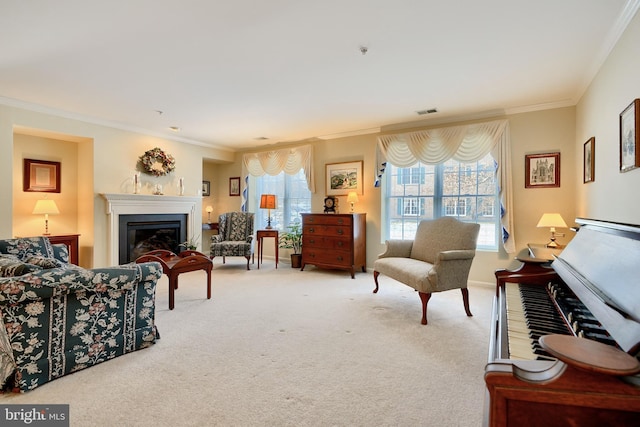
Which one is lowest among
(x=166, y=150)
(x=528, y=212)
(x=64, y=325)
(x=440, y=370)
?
(x=440, y=370)

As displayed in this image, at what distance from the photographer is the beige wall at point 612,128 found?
2.07 meters

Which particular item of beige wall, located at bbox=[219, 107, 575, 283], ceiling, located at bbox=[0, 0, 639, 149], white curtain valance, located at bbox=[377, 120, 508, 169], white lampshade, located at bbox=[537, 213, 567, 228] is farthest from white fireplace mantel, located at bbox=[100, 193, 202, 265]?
white lampshade, located at bbox=[537, 213, 567, 228]

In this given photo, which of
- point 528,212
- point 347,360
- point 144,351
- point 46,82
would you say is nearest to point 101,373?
point 144,351

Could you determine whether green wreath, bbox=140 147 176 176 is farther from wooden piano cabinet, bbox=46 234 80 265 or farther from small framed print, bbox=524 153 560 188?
small framed print, bbox=524 153 560 188

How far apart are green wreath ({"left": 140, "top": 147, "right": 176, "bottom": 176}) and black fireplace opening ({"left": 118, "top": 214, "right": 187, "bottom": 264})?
765mm

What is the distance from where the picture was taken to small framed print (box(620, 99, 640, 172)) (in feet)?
6.39

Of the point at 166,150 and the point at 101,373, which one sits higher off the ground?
the point at 166,150

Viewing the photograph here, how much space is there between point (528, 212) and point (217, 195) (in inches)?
237

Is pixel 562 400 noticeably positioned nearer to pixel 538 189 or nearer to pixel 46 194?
pixel 538 189

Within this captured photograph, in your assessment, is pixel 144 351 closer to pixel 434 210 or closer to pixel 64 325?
pixel 64 325

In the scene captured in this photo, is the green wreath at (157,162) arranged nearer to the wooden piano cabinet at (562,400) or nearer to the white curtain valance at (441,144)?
the white curtain valance at (441,144)

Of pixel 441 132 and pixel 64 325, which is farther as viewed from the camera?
pixel 441 132

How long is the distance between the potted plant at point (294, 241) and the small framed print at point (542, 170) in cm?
362

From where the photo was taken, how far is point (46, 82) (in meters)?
3.32
